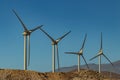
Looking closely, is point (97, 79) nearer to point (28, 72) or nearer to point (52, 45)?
point (52, 45)

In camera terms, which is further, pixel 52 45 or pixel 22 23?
pixel 52 45

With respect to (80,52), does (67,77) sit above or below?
below

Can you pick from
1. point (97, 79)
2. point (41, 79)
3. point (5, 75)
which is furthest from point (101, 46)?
point (5, 75)

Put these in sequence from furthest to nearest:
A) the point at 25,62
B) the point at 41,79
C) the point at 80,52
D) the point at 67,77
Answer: the point at 80,52 → the point at 67,77 → the point at 41,79 → the point at 25,62

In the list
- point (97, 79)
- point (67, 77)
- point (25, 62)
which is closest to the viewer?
point (25, 62)

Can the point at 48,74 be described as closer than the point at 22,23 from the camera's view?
No

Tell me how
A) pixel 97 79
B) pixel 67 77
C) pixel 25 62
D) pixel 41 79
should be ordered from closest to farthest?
1. pixel 25 62
2. pixel 41 79
3. pixel 67 77
4. pixel 97 79

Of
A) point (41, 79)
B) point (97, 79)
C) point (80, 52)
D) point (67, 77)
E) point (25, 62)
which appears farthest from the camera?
point (80, 52)

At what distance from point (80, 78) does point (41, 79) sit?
15148mm

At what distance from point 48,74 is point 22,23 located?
15304 millimetres

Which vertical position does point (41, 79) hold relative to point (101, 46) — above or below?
below

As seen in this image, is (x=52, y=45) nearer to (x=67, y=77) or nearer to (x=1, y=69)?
(x=67, y=77)

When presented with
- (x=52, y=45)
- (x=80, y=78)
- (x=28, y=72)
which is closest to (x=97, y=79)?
(x=80, y=78)

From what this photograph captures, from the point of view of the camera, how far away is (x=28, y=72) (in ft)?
278
